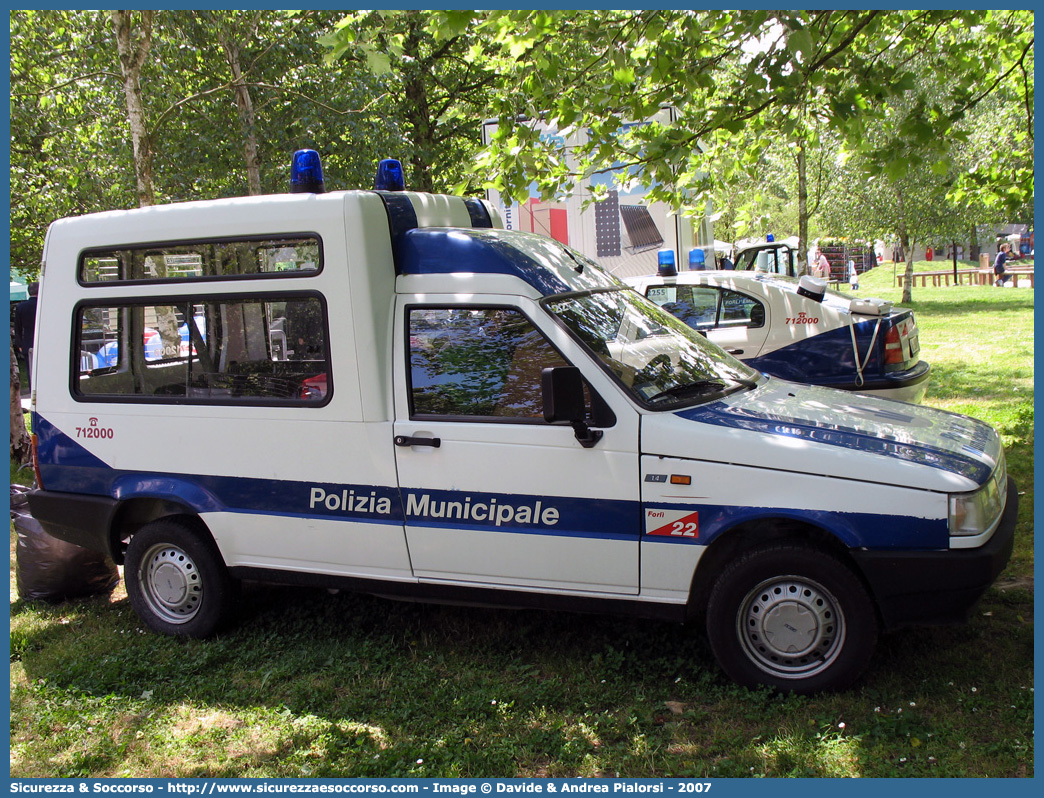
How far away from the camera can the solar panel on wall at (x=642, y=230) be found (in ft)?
40.0

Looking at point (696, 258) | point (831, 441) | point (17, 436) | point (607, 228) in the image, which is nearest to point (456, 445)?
point (831, 441)

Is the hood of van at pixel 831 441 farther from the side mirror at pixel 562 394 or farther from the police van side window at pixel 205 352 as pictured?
the police van side window at pixel 205 352

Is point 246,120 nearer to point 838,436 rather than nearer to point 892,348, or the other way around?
point 892,348

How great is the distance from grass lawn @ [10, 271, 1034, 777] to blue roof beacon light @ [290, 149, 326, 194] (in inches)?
97.9

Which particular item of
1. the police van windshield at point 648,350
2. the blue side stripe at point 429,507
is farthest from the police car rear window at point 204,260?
the police van windshield at point 648,350

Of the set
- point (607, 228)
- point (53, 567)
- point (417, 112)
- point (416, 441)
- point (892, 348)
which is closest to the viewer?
point (416, 441)

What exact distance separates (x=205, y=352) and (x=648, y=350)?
2418 mm

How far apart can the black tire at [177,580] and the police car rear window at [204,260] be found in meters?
1.43

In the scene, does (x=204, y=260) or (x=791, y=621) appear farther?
(x=204, y=260)

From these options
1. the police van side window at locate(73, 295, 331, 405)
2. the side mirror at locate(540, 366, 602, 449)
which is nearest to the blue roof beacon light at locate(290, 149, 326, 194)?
the police van side window at locate(73, 295, 331, 405)

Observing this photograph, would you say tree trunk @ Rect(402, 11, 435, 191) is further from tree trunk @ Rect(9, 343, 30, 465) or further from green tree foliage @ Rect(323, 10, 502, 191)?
tree trunk @ Rect(9, 343, 30, 465)

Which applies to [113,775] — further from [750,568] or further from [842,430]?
[842,430]

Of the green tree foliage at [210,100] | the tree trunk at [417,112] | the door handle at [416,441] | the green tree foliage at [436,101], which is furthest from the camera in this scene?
the tree trunk at [417,112]

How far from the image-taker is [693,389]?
4410mm
